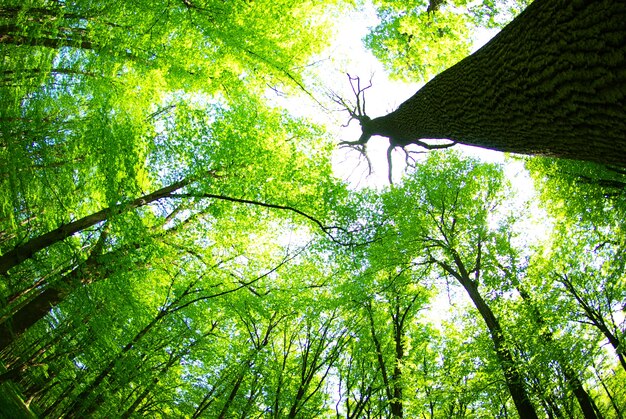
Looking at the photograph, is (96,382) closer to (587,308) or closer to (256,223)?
(256,223)

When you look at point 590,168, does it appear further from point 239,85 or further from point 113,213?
point 113,213

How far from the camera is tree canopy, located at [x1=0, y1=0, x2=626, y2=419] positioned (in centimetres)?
409

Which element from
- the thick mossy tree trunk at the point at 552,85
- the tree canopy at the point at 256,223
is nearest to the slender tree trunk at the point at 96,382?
the tree canopy at the point at 256,223

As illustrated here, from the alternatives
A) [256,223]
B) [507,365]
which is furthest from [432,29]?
[507,365]

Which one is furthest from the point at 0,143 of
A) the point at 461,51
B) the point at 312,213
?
the point at 461,51

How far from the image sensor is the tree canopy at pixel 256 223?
4.09m

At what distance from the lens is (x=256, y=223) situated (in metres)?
7.95

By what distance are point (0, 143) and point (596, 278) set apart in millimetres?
14754

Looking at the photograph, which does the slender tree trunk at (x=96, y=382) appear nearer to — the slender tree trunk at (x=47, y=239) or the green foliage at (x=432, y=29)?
the slender tree trunk at (x=47, y=239)

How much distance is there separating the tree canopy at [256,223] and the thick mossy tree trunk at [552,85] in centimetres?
2

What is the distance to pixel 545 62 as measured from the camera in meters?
2.20

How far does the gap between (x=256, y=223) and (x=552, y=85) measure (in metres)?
6.60


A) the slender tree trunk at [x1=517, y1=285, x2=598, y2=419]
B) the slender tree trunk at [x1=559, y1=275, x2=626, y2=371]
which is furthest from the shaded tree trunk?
the slender tree trunk at [x1=559, y1=275, x2=626, y2=371]

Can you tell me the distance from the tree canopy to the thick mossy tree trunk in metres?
0.02
